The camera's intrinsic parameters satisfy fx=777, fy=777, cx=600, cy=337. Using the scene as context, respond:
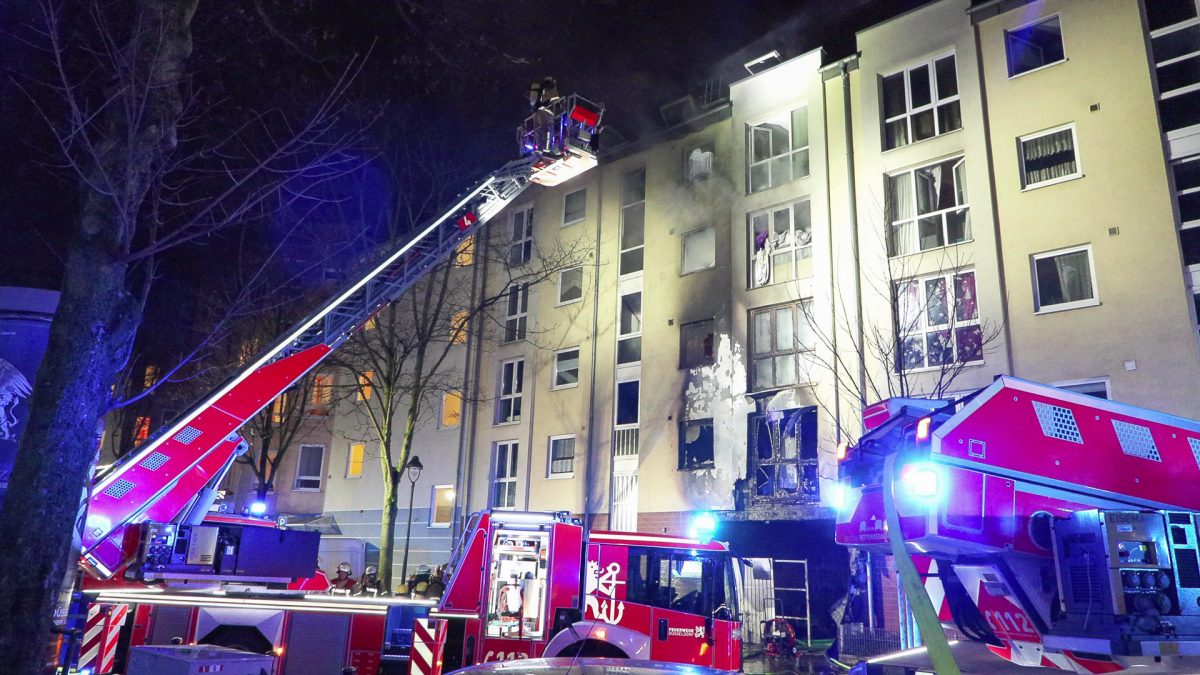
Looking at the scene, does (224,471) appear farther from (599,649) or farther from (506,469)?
(506,469)

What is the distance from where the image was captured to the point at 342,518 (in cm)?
3028

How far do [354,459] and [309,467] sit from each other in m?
2.79

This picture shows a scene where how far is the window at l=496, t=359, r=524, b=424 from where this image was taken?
2659cm

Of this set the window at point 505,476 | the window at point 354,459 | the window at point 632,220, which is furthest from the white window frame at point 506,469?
the window at point 354,459

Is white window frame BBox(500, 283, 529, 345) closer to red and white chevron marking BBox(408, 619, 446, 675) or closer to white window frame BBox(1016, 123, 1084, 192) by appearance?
white window frame BBox(1016, 123, 1084, 192)

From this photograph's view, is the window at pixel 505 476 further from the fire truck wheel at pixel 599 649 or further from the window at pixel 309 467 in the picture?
the fire truck wheel at pixel 599 649

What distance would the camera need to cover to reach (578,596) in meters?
10.6

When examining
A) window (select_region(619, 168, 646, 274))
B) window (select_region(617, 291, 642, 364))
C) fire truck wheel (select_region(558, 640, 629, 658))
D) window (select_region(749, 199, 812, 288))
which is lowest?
fire truck wheel (select_region(558, 640, 629, 658))

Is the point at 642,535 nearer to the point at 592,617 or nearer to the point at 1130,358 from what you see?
the point at 592,617

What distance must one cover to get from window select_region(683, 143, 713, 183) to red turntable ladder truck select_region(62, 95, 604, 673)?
1141 centimetres

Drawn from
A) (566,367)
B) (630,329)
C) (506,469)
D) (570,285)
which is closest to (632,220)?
(570,285)

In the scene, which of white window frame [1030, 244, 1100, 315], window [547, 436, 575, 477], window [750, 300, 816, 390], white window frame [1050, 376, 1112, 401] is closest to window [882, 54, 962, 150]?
white window frame [1030, 244, 1100, 315]

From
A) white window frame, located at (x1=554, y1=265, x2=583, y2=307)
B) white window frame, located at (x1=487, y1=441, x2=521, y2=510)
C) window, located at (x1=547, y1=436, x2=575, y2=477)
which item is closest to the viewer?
window, located at (x1=547, y1=436, x2=575, y2=477)

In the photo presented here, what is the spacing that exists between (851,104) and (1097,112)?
5756mm
